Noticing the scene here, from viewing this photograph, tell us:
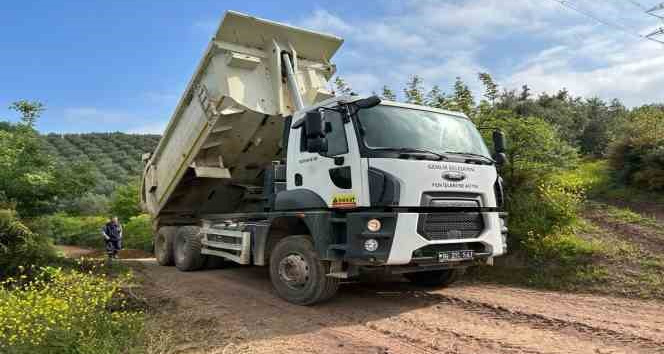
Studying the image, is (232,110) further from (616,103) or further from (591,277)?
(616,103)

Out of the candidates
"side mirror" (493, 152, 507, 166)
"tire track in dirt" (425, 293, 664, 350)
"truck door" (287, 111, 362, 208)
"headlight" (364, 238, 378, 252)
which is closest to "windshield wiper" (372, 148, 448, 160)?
"truck door" (287, 111, 362, 208)

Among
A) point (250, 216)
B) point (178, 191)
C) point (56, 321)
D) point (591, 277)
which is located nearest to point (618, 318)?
point (591, 277)

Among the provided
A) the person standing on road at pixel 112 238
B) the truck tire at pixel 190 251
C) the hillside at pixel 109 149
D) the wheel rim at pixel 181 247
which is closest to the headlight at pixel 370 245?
the truck tire at pixel 190 251

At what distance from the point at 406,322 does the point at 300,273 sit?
1461 millimetres

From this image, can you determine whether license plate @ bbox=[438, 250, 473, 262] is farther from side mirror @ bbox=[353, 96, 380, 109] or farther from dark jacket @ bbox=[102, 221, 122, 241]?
dark jacket @ bbox=[102, 221, 122, 241]

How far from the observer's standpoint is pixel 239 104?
7.45 metres

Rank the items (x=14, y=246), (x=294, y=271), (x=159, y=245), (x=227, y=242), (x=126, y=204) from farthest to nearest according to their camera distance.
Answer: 1. (x=126, y=204)
2. (x=159, y=245)
3. (x=227, y=242)
4. (x=14, y=246)
5. (x=294, y=271)

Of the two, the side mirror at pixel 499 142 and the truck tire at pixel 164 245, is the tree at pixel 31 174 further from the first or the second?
the side mirror at pixel 499 142

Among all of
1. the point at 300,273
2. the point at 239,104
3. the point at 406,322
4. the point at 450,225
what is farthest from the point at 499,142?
the point at 239,104

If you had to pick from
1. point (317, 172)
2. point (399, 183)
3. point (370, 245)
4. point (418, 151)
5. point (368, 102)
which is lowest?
point (370, 245)

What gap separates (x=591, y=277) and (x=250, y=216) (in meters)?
5.05

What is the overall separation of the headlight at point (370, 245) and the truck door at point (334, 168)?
1.42 ft

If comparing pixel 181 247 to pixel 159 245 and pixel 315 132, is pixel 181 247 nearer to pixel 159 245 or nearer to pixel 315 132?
pixel 159 245

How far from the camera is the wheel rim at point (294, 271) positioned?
6141 mm
